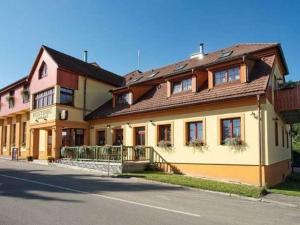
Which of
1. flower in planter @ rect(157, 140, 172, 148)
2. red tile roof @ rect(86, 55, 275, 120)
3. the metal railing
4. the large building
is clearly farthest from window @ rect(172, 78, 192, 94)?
the metal railing

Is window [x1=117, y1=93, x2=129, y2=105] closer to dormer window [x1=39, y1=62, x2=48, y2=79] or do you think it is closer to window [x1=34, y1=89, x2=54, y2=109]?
window [x1=34, y1=89, x2=54, y2=109]

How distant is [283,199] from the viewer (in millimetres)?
12977

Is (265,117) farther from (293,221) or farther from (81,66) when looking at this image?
(81,66)

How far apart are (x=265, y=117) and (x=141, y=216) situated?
417 inches

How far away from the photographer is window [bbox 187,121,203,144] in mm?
19703

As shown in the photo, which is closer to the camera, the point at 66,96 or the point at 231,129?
the point at 231,129

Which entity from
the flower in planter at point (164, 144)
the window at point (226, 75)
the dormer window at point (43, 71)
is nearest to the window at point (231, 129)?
the window at point (226, 75)

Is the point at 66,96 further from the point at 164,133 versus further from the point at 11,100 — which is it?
the point at 11,100

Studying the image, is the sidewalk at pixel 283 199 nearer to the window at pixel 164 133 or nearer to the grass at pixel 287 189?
the grass at pixel 287 189

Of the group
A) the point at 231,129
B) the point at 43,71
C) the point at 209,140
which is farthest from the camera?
the point at 43,71

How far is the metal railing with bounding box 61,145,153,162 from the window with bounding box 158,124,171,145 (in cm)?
102

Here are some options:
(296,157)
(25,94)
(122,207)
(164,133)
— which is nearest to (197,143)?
(164,133)

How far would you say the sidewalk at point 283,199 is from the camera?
1204cm

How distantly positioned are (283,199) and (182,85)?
10737 millimetres
